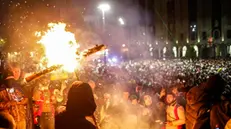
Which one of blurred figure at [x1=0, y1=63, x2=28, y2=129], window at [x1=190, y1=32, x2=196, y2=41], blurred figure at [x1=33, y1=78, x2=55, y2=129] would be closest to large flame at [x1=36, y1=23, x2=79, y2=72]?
blurred figure at [x1=0, y1=63, x2=28, y2=129]

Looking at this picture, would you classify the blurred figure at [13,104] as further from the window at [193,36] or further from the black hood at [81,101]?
the window at [193,36]

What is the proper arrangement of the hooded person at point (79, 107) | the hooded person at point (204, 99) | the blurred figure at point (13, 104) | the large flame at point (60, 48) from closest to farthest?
the hooded person at point (79, 107) → the large flame at point (60, 48) → the hooded person at point (204, 99) → the blurred figure at point (13, 104)

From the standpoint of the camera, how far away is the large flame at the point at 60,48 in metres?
4.77

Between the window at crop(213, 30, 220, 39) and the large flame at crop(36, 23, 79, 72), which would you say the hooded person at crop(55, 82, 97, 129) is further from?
the window at crop(213, 30, 220, 39)

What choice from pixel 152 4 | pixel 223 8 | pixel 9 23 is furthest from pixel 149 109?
pixel 152 4

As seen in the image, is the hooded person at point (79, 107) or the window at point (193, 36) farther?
the window at point (193, 36)

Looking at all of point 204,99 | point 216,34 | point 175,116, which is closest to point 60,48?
point 175,116

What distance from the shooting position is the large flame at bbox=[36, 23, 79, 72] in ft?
15.6

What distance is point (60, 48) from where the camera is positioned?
17.5 ft

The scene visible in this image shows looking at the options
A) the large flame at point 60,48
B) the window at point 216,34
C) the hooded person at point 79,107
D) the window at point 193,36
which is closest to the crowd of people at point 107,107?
the hooded person at point 79,107

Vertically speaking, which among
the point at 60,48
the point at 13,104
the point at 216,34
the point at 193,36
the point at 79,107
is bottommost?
the point at 13,104

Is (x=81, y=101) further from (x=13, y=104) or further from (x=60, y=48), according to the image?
(x=13, y=104)

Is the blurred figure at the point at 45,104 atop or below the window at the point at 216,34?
below

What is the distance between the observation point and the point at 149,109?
830 centimetres
